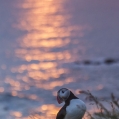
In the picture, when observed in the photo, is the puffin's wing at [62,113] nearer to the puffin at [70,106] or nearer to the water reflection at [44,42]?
the puffin at [70,106]

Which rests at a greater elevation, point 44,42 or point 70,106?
point 44,42

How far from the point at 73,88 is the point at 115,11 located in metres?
19.7

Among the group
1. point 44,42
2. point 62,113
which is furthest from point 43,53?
point 62,113

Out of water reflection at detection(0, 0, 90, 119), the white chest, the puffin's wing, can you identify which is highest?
water reflection at detection(0, 0, 90, 119)

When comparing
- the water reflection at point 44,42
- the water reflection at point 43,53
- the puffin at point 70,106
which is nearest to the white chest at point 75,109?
the puffin at point 70,106

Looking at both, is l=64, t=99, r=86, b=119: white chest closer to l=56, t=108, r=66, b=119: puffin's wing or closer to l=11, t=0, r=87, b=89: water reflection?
l=56, t=108, r=66, b=119: puffin's wing

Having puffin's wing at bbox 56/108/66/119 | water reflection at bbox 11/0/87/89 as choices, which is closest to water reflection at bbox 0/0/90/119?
water reflection at bbox 11/0/87/89

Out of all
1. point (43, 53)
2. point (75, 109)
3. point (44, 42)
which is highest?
point (44, 42)

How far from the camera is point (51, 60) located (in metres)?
18.9

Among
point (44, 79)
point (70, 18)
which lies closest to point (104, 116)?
point (44, 79)

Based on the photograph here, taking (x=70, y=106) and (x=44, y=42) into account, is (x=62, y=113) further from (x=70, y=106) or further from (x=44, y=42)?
(x=44, y=42)

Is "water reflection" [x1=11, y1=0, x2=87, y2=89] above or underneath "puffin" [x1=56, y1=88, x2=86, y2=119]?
above

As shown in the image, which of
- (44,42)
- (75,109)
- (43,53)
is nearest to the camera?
(75,109)

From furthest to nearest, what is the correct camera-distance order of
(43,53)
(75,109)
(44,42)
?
(44,42)
(43,53)
(75,109)
